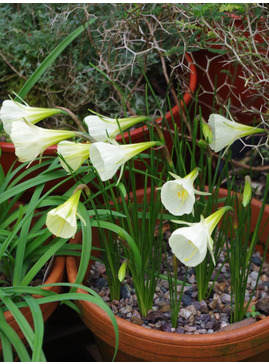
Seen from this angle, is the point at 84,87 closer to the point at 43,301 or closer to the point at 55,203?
the point at 55,203

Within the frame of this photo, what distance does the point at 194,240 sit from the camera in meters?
0.83

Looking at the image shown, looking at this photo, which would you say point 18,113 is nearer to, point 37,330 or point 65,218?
point 65,218

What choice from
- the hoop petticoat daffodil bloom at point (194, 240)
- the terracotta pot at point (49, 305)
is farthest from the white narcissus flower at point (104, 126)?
the terracotta pot at point (49, 305)

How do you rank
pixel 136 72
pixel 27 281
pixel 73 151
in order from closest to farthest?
1. pixel 73 151
2. pixel 27 281
3. pixel 136 72

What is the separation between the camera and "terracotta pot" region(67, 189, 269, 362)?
3.23 feet

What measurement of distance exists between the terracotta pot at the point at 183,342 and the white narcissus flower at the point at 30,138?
1.07ft

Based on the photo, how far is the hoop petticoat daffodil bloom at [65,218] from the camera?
2.86 ft

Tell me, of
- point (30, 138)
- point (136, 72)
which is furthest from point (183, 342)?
point (136, 72)

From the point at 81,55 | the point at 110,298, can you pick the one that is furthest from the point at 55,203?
the point at 81,55

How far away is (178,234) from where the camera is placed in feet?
2.80

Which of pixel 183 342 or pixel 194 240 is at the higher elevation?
pixel 194 240

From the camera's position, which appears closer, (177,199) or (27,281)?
(177,199)

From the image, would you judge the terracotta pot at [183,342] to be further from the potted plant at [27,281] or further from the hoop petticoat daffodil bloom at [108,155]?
the hoop petticoat daffodil bloom at [108,155]

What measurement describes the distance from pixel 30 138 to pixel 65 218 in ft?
0.60
